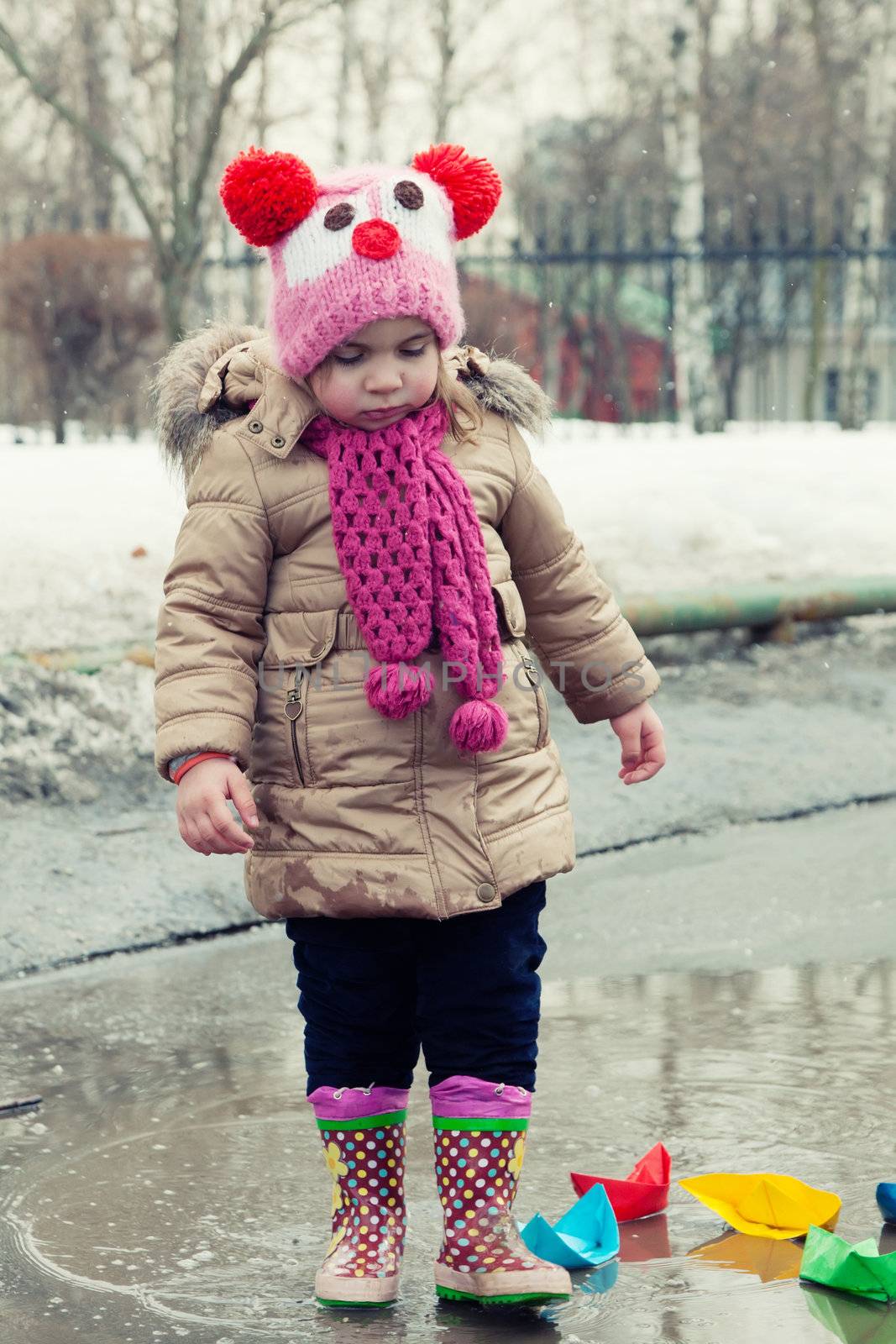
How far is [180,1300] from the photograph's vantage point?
7.79 ft

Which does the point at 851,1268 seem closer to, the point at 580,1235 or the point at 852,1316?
the point at 852,1316

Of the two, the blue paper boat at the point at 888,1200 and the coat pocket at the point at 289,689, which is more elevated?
the coat pocket at the point at 289,689

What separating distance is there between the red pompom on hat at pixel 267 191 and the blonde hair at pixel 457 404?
0.71 feet

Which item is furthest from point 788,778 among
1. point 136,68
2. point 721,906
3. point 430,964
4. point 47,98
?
point 136,68

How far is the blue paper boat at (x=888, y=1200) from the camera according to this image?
8.42ft

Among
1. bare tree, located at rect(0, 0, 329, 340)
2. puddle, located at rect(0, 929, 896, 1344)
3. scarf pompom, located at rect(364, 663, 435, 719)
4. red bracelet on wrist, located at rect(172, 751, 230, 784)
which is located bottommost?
puddle, located at rect(0, 929, 896, 1344)

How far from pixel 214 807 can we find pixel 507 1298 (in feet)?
2.34

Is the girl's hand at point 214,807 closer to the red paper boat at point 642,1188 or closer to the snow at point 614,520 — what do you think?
the red paper boat at point 642,1188

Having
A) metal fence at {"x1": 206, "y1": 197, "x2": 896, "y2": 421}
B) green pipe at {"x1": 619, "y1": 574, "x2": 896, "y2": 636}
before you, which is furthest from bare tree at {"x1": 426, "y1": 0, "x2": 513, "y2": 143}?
green pipe at {"x1": 619, "y1": 574, "x2": 896, "y2": 636}

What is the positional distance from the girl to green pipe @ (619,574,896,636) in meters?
3.68

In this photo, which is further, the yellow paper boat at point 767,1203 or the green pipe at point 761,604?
the green pipe at point 761,604

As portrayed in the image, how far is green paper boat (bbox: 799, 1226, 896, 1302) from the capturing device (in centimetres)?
231

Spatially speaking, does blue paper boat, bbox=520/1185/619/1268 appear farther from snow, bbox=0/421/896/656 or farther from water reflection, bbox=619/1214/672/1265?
snow, bbox=0/421/896/656

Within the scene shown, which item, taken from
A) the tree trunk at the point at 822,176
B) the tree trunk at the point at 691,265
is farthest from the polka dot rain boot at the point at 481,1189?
the tree trunk at the point at 822,176
